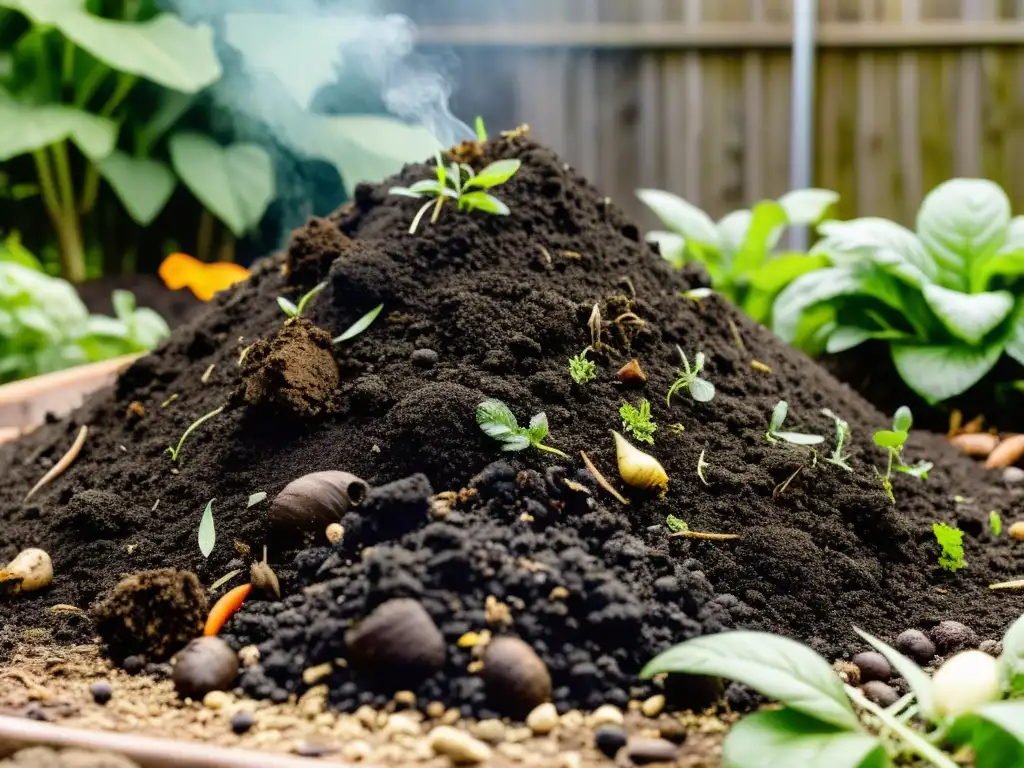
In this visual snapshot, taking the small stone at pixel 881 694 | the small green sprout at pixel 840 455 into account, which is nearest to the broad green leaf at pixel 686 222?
the small green sprout at pixel 840 455

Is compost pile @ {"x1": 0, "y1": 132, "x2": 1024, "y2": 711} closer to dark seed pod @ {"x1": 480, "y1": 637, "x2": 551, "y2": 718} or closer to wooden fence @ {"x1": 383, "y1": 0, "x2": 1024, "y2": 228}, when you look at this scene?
dark seed pod @ {"x1": 480, "y1": 637, "x2": 551, "y2": 718}

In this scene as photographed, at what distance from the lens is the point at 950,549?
5.20 feet

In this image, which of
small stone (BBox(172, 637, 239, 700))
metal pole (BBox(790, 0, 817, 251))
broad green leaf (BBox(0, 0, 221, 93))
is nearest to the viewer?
small stone (BBox(172, 637, 239, 700))

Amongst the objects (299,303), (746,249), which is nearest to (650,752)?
(299,303)

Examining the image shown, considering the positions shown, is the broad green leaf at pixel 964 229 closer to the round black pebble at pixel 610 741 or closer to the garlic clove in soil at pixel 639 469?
the garlic clove in soil at pixel 639 469

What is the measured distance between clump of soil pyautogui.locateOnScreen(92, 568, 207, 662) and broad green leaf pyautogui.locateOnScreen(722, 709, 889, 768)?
2.34ft

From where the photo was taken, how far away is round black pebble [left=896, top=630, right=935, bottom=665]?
1.31m

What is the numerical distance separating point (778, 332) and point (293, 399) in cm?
177

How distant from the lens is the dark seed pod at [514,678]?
3.49 ft

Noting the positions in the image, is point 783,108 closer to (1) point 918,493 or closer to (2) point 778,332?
(2) point 778,332

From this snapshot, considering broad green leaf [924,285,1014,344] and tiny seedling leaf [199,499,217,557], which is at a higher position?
broad green leaf [924,285,1014,344]

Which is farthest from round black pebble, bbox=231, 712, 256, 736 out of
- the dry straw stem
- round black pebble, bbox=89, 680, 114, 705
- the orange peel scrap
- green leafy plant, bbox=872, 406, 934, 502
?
the orange peel scrap

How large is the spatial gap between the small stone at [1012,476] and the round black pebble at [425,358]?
1405mm

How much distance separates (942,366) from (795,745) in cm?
186
